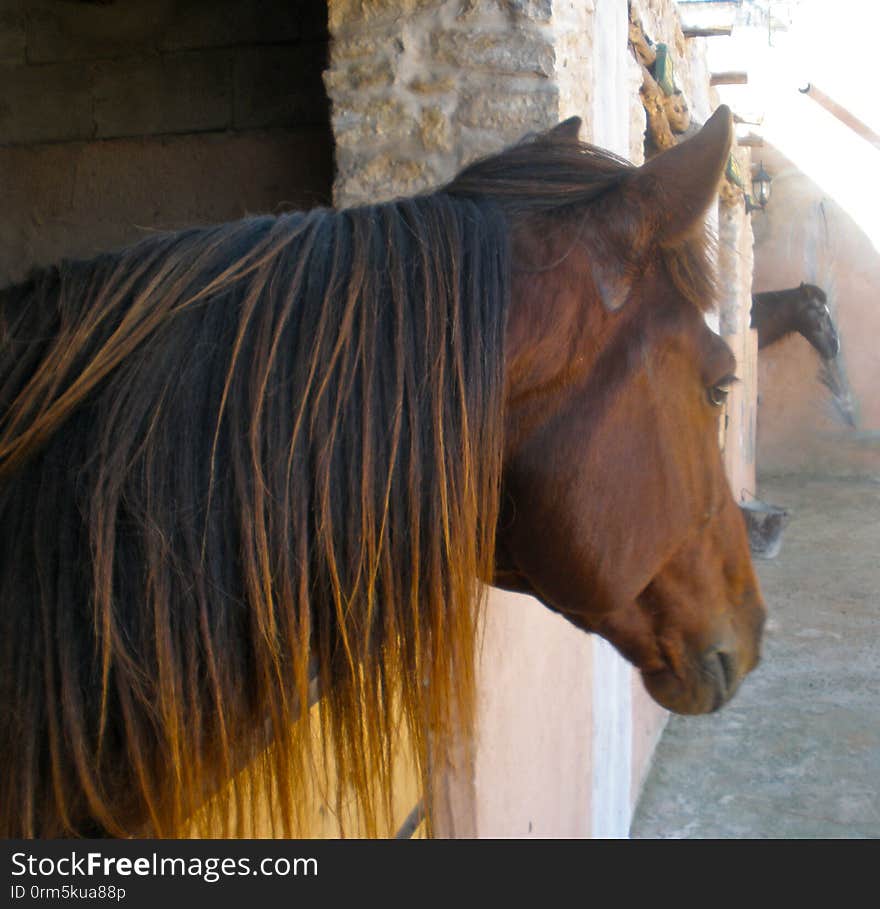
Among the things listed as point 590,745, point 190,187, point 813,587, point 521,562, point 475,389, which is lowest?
point 813,587

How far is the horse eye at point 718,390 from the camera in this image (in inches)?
49.5

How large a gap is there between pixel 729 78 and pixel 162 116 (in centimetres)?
409

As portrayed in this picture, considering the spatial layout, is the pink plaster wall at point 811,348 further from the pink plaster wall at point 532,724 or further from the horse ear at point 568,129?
the horse ear at point 568,129

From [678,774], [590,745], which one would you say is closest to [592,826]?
[590,745]

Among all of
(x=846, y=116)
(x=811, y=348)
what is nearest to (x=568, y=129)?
(x=846, y=116)

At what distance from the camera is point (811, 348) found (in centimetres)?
1107

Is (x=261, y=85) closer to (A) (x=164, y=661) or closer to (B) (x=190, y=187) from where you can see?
(B) (x=190, y=187)

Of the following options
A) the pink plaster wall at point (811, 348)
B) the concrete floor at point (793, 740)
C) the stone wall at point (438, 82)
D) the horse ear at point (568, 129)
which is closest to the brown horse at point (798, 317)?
the pink plaster wall at point (811, 348)

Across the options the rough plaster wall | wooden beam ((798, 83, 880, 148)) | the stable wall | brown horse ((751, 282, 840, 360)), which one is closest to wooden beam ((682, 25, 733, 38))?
the rough plaster wall

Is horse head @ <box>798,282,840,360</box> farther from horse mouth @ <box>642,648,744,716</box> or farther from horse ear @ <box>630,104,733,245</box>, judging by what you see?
horse ear @ <box>630,104,733,245</box>

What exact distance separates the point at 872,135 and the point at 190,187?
632 cm

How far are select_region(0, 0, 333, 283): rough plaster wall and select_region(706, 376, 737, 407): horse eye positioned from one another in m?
2.49

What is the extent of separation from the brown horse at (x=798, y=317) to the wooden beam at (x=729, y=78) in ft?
15.4

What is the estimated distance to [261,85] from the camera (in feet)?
11.5
